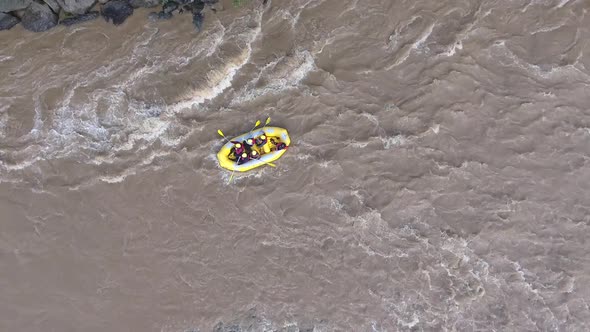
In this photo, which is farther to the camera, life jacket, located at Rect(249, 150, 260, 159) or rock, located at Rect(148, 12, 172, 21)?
rock, located at Rect(148, 12, 172, 21)

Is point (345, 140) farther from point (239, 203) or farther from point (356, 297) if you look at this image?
point (356, 297)

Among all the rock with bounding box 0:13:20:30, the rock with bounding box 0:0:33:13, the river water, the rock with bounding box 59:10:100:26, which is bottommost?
the river water

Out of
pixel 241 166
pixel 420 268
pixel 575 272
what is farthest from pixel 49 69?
pixel 575 272

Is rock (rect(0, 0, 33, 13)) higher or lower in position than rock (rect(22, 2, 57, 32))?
higher

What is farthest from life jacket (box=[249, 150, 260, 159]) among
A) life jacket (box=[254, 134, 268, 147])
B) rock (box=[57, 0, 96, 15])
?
rock (box=[57, 0, 96, 15])

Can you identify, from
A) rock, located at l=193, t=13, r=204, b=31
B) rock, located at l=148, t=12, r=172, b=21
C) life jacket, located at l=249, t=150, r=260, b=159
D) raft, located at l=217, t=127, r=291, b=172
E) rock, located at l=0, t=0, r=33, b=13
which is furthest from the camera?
rock, located at l=148, t=12, r=172, b=21

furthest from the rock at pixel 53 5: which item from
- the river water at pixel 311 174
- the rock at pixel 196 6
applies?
the rock at pixel 196 6

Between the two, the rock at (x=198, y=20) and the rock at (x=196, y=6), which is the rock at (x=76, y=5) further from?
the rock at (x=198, y=20)

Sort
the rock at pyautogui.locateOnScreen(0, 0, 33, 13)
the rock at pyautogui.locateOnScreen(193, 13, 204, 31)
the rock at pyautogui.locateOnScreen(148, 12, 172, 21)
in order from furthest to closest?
the rock at pyautogui.locateOnScreen(148, 12, 172, 21) < the rock at pyautogui.locateOnScreen(193, 13, 204, 31) < the rock at pyautogui.locateOnScreen(0, 0, 33, 13)

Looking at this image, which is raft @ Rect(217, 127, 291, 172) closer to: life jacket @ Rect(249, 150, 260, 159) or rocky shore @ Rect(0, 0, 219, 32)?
life jacket @ Rect(249, 150, 260, 159)
